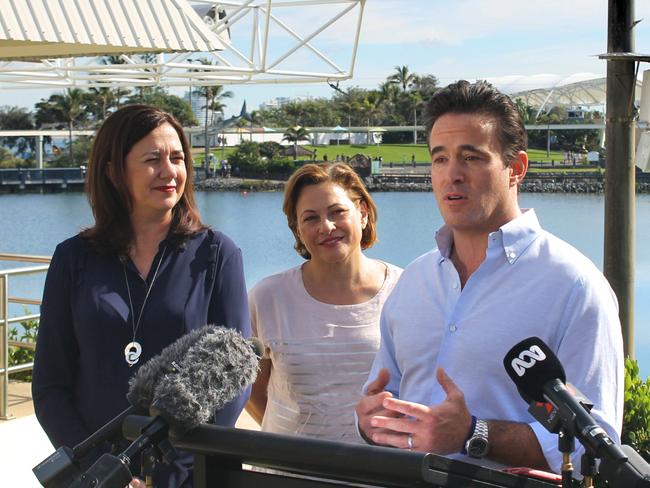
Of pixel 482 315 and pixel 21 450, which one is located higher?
pixel 482 315

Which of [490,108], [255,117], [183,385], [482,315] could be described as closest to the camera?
[183,385]

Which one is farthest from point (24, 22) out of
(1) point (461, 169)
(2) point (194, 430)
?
(2) point (194, 430)

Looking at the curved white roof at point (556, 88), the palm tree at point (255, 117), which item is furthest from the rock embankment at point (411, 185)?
the curved white roof at point (556, 88)

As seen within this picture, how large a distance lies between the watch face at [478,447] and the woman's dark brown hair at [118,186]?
1168 mm

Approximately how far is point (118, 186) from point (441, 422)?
1302 millimetres

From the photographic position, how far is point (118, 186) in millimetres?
2752

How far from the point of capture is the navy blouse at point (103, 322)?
2582mm

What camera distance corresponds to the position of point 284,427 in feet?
10.0

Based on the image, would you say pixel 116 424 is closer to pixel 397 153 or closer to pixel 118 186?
pixel 118 186

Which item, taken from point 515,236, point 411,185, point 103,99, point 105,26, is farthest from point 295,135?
point 515,236

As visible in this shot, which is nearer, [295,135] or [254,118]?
[295,135]

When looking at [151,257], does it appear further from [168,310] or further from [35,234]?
[35,234]

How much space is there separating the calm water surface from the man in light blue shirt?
4567 mm

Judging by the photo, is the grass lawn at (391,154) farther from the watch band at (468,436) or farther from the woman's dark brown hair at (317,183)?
the watch band at (468,436)
